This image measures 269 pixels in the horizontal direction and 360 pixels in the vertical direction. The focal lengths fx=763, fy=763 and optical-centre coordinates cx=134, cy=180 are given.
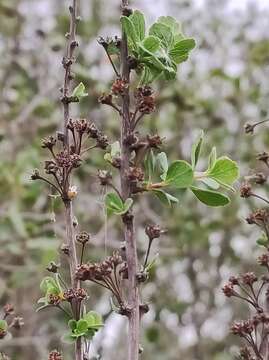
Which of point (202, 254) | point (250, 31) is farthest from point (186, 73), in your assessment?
point (202, 254)

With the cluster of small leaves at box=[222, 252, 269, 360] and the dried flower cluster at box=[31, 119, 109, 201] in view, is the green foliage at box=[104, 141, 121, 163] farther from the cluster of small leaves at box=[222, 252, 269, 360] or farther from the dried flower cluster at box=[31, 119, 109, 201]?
the cluster of small leaves at box=[222, 252, 269, 360]

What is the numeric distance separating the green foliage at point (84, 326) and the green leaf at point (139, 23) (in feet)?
0.97

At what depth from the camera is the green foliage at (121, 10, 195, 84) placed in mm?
782

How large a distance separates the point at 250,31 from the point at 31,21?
0.94m

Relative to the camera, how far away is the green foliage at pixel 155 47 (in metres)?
0.78

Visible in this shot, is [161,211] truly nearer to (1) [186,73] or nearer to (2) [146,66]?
(1) [186,73]

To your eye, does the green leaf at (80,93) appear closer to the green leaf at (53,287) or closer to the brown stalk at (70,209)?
the brown stalk at (70,209)

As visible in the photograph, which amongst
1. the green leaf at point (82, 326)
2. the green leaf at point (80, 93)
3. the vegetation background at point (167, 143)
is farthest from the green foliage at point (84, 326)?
the vegetation background at point (167, 143)

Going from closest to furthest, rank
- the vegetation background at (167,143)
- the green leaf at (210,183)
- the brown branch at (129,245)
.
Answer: the brown branch at (129,245)
the green leaf at (210,183)
the vegetation background at (167,143)

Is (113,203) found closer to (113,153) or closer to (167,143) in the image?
(113,153)

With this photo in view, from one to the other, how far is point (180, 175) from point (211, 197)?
5 cm

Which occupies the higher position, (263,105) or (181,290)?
(263,105)

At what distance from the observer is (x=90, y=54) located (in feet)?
9.66

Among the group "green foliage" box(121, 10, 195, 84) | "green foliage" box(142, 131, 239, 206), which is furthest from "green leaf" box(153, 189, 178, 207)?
"green foliage" box(121, 10, 195, 84)
